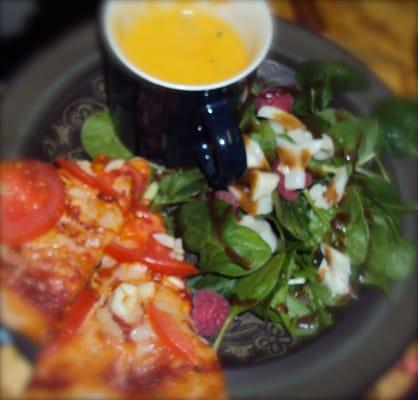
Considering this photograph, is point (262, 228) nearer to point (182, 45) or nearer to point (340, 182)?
point (340, 182)

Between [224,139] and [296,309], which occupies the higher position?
[224,139]

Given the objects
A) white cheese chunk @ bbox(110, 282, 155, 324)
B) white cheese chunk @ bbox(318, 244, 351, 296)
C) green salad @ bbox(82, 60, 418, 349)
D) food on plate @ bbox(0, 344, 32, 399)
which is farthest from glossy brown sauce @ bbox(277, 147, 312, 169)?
food on plate @ bbox(0, 344, 32, 399)

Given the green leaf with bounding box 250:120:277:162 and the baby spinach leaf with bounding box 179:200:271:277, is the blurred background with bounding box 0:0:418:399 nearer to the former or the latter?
the green leaf with bounding box 250:120:277:162

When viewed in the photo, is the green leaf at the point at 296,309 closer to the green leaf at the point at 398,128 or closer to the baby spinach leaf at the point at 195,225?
the baby spinach leaf at the point at 195,225

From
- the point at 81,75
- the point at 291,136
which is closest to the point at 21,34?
the point at 81,75

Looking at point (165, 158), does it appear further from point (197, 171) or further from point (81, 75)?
point (81, 75)

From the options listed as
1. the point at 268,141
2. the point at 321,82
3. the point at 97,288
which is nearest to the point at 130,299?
the point at 97,288

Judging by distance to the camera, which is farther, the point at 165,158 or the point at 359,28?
the point at 359,28
